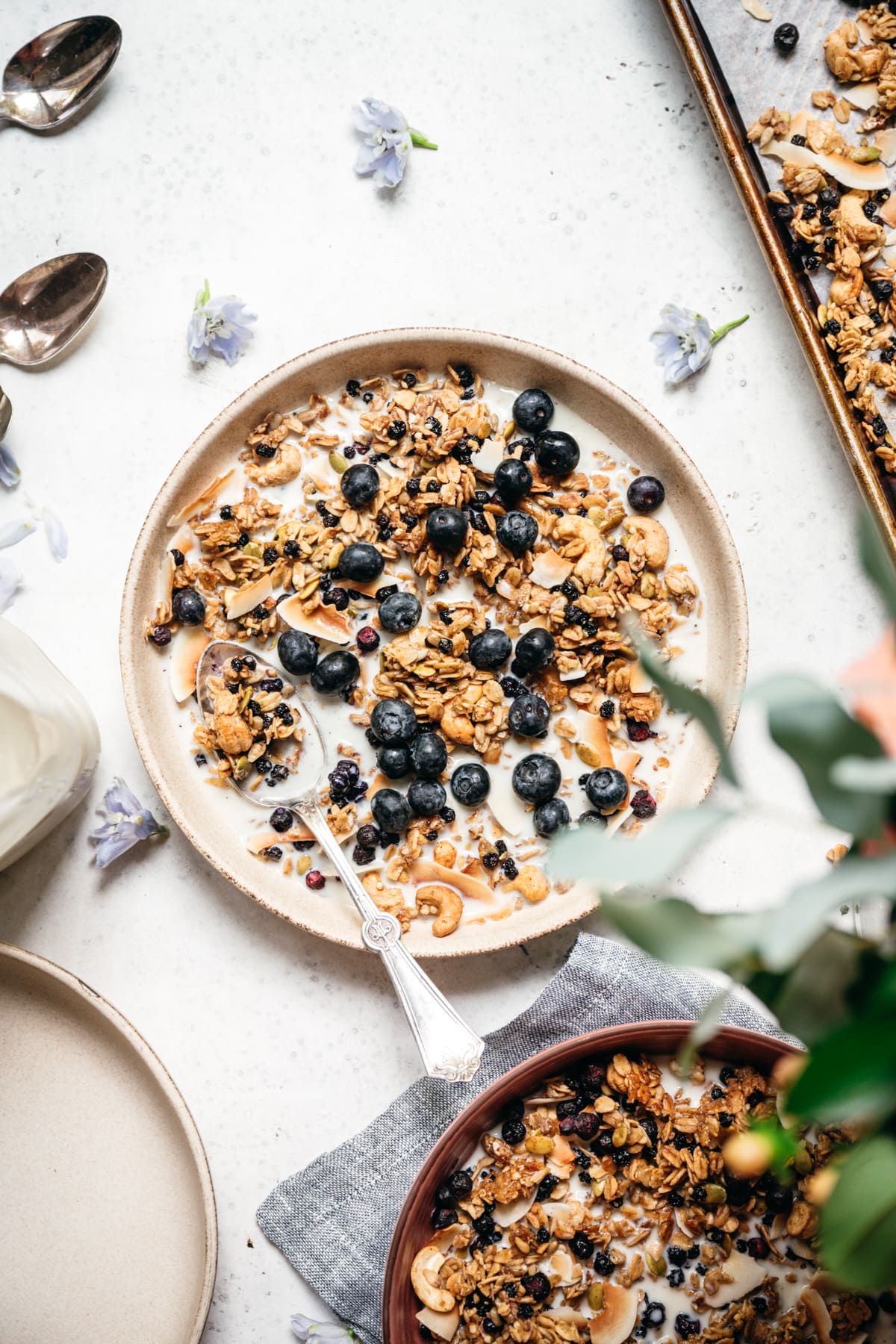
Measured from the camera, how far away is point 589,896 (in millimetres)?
1104

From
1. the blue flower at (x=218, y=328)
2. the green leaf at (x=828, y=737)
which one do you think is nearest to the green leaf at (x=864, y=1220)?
the green leaf at (x=828, y=737)

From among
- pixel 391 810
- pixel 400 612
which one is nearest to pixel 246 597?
pixel 400 612

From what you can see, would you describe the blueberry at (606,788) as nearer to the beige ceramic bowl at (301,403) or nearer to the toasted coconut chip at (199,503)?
the beige ceramic bowl at (301,403)

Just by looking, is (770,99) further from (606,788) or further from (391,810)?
(391,810)

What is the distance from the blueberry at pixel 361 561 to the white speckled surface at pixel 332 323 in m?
0.23

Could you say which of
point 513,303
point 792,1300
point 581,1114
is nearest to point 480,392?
point 513,303

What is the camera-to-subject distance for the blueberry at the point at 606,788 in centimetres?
111

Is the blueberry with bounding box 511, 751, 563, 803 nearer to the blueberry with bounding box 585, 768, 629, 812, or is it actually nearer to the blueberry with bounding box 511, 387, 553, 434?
the blueberry with bounding box 585, 768, 629, 812

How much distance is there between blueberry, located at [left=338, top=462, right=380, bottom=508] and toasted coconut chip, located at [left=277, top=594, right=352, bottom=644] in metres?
0.12

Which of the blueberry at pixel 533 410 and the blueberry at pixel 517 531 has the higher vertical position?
the blueberry at pixel 533 410

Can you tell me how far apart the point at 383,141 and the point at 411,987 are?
893 mm

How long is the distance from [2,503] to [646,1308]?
41.9 inches

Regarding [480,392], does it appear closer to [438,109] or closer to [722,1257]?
[438,109]

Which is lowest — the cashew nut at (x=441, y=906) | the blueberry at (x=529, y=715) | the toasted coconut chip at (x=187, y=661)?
the cashew nut at (x=441, y=906)
